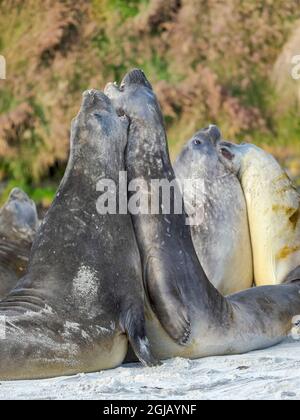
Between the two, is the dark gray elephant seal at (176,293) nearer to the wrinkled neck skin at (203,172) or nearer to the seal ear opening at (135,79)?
the seal ear opening at (135,79)

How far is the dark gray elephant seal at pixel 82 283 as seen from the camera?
5672 mm

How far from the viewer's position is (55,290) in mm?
5953

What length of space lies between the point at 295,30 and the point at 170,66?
1654mm

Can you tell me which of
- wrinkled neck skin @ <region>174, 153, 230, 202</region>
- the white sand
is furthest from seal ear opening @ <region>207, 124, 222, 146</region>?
the white sand

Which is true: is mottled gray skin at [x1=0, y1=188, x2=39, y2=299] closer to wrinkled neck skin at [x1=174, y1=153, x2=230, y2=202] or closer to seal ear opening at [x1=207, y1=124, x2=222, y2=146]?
wrinkled neck skin at [x1=174, y1=153, x2=230, y2=202]

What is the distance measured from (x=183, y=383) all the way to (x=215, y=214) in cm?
255

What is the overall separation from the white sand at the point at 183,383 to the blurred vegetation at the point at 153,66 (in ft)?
30.1

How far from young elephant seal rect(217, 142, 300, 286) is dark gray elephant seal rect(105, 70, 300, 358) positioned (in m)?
0.97

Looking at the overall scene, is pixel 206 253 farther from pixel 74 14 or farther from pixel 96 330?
pixel 74 14

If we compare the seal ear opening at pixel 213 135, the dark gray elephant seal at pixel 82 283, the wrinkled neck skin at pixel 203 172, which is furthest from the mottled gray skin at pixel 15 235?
the dark gray elephant seal at pixel 82 283

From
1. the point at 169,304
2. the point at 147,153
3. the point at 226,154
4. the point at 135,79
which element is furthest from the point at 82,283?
the point at 226,154

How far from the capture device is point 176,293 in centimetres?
617

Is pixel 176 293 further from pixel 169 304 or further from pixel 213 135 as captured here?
pixel 213 135
